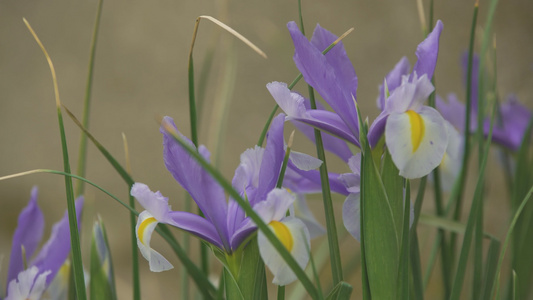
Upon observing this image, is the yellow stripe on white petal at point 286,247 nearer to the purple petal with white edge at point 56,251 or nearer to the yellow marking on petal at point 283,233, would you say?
the yellow marking on petal at point 283,233

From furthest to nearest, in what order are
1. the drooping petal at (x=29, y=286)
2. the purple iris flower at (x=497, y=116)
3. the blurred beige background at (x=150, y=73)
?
the blurred beige background at (x=150, y=73) < the purple iris flower at (x=497, y=116) < the drooping petal at (x=29, y=286)

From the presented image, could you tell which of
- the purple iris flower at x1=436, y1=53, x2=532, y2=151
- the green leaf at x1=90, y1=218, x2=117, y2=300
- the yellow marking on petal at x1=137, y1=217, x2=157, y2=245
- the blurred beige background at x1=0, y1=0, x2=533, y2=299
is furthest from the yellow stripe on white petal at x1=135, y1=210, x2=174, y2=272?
the blurred beige background at x1=0, y1=0, x2=533, y2=299

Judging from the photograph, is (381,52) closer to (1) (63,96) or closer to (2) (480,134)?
(1) (63,96)

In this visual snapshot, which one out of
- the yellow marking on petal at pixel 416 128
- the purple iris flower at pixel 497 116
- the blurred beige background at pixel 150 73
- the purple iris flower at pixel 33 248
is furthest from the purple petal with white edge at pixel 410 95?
the blurred beige background at pixel 150 73

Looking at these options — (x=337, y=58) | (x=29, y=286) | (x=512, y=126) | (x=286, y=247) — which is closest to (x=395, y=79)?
(x=337, y=58)

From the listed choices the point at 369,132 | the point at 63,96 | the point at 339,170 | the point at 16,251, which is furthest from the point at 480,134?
the point at 63,96

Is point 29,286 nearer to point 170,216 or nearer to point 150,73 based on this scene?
point 170,216

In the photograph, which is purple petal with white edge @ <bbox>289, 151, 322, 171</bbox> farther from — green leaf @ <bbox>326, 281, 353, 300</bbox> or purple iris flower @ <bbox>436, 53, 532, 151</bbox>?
purple iris flower @ <bbox>436, 53, 532, 151</bbox>
